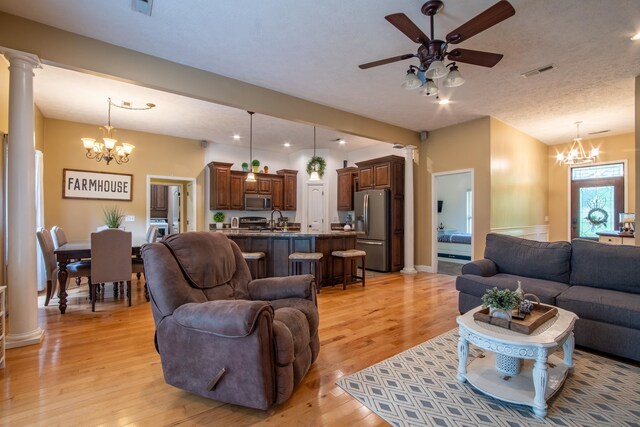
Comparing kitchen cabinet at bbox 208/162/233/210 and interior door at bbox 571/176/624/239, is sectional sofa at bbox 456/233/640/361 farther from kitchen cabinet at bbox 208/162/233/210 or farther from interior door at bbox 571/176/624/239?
kitchen cabinet at bbox 208/162/233/210

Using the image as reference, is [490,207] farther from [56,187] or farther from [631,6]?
[56,187]

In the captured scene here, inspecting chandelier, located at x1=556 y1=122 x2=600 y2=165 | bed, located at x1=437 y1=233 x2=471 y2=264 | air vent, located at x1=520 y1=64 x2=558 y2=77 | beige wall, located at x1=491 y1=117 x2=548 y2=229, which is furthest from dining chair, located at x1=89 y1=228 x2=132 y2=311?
chandelier, located at x1=556 y1=122 x2=600 y2=165

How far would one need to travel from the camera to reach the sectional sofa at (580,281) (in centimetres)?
247

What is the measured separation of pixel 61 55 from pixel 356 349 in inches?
157

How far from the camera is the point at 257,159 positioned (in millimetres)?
7902

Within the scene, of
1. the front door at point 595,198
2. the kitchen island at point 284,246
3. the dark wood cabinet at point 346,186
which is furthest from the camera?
the dark wood cabinet at point 346,186

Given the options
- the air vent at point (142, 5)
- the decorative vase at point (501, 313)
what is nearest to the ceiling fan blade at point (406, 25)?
the air vent at point (142, 5)

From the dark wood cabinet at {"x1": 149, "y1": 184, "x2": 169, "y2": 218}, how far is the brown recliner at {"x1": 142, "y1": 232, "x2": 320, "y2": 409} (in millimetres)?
8022

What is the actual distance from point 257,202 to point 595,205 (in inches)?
320

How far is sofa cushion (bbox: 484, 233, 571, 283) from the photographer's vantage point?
3.29 meters

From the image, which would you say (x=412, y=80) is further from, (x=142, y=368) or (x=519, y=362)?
(x=142, y=368)

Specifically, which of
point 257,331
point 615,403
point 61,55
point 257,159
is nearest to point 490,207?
point 615,403

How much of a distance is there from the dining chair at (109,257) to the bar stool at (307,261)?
2.19 metres

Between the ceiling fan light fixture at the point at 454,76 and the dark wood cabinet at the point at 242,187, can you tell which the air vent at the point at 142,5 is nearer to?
the ceiling fan light fixture at the point at 454,76
